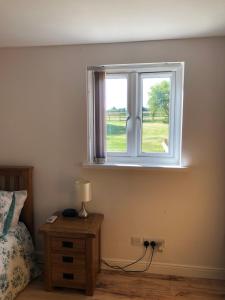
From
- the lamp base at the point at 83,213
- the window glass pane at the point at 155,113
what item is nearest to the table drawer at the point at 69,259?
the lamp base at the point at 83,213

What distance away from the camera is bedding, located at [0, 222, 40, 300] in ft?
6.71

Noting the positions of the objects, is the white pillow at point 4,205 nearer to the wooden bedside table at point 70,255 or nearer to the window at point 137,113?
the wooden bedside table at point 70,255

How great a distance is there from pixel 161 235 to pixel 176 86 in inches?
54.5

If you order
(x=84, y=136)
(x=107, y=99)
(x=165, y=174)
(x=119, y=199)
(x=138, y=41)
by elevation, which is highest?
(x=138, y=41)

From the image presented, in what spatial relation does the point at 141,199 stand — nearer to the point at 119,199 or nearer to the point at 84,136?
the point at 119,199

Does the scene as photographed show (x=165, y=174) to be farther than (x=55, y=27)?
Yes

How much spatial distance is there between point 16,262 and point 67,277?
439mm

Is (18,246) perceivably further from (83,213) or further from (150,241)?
(150,241)

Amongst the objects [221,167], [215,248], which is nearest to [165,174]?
[221,167]

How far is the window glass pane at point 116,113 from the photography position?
259cm

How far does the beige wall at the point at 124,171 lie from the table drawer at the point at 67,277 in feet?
1.43

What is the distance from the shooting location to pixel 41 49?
2521 millimetres

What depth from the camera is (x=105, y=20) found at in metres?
1.91

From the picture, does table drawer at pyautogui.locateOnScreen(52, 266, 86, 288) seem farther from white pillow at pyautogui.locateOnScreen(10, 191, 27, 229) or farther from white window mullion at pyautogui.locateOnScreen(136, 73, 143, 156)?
white window mullion at pyautogui.locateOnScreen(136, 73, 143, 156)
